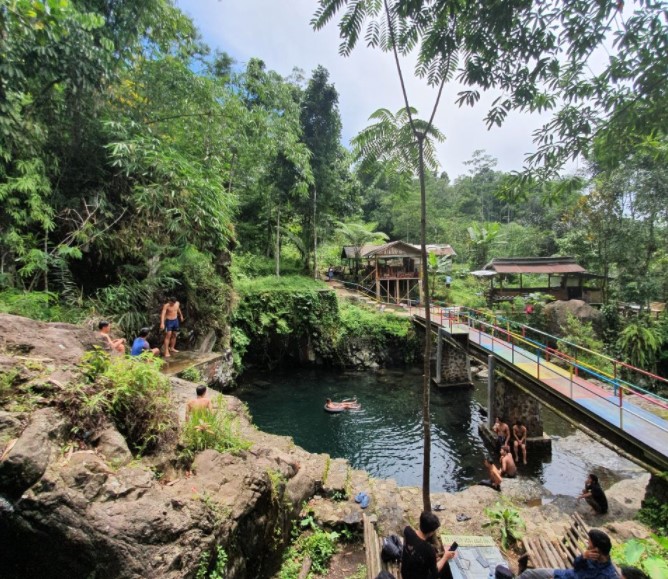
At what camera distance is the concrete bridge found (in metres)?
7.34

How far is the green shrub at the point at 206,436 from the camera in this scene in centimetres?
426

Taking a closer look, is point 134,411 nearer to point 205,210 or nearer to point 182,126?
point 205,210

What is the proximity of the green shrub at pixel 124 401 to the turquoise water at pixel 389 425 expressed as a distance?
840 cm

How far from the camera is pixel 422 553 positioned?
376 cm

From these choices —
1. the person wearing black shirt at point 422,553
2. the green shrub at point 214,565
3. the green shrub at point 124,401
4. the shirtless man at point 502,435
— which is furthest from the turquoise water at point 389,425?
the green shrub at point 124,401

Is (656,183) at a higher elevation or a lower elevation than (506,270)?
higher

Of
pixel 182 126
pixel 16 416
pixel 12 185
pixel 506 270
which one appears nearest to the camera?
pixel 16 416

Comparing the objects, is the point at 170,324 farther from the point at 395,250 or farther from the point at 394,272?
the point at 394,272

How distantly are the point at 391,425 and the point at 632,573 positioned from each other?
11.0 m

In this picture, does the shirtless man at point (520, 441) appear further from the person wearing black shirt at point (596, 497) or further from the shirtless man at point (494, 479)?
the person wearing black shirt at point (596, 497)

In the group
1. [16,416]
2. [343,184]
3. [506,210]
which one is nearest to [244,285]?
[343,184]

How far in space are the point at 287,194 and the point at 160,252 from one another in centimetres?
1243

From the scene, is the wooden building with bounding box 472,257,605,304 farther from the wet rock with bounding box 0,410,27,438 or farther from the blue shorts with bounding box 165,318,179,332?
the wet rock with bounding box 0,410,27,438

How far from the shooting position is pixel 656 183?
17453mm
